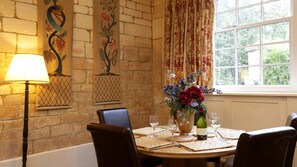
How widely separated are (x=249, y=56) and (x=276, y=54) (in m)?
0.33

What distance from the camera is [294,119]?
1837mm

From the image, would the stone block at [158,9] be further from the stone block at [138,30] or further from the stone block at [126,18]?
the stone block at [126,18]

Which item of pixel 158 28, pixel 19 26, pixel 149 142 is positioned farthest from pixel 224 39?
pixel 19 26

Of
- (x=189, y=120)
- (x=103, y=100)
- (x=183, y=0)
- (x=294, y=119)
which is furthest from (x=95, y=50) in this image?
(x=294, y=119)

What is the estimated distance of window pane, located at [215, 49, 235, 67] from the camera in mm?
3402

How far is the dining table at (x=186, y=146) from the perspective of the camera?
1703mm

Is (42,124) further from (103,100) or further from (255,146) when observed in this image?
(255,146)

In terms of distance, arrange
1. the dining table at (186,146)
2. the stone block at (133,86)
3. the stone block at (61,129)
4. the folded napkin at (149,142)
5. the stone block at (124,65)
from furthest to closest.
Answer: the stone block at (133,86) → the stone block at (124,65) → the stone block at (61,129) → the folded napkin at (149,142) → the dining table at (186,146)

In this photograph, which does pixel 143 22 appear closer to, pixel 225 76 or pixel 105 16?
pixel 105 16

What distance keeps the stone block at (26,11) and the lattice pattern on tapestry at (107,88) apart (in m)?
1.05

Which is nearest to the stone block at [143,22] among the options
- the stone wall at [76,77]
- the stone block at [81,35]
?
the stone wall at [76,77]

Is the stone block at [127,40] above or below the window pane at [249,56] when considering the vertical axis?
above

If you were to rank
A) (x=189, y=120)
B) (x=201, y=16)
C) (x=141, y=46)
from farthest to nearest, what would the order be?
(x=141, y=46) → (x=201, y=16) → (x=189, y=120)

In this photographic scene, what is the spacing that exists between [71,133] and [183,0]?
2389 mm
